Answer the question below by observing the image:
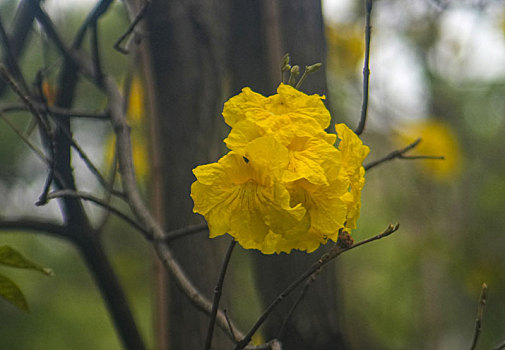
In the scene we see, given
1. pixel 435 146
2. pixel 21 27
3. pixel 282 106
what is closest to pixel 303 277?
pixel 282 106

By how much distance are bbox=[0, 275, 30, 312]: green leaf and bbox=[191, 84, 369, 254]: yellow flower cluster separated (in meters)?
0.27

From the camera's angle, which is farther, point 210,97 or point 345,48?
point 345,48

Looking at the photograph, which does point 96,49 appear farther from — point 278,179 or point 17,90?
point 278,179

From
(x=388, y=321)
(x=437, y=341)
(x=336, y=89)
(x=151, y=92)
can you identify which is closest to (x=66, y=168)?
(x=151, y=92)

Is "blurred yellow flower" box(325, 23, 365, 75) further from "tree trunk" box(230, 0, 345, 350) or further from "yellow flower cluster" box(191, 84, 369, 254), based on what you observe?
"yellow flower cluster" box(191, 84, 369, 254)

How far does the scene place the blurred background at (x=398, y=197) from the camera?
2.01m

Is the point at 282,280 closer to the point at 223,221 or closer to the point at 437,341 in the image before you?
the point at 223,221

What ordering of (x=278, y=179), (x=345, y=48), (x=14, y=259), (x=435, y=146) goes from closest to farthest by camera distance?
(x=278, y=179) → (x=14, y=259) → (x=345, y=48) → (x=435, y=146)

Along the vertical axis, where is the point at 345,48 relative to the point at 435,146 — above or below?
above

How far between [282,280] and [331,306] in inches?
3.9

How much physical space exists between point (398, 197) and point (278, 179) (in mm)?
2270

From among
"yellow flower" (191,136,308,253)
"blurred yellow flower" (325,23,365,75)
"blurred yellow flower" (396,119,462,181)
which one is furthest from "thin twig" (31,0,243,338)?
"blurred yellow flower" (396,119,462,181)

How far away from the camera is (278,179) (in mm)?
474

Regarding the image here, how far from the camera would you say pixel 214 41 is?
3.52 ft
